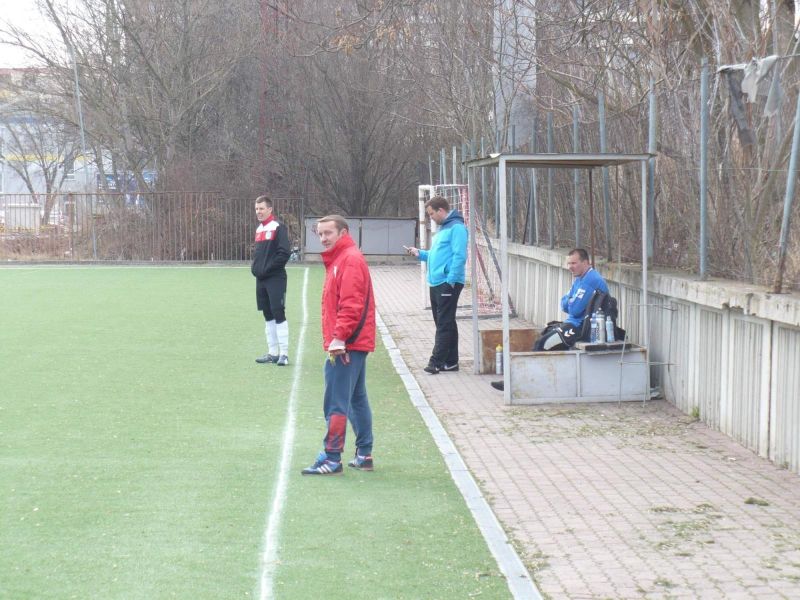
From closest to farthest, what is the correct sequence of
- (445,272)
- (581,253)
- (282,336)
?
(581,253)
(445,272)
(282,336)

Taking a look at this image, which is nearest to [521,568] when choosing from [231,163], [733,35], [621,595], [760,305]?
[621,595]

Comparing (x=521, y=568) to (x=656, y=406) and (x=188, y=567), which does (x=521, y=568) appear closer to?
(x=188, y=567)

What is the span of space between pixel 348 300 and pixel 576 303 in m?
4.41

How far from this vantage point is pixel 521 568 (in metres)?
5.94

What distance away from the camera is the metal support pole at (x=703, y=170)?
10.4 meters

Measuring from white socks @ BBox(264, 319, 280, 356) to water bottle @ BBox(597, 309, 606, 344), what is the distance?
408 centimetres

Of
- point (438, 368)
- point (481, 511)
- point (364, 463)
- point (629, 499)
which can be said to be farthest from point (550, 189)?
point (481, 511)

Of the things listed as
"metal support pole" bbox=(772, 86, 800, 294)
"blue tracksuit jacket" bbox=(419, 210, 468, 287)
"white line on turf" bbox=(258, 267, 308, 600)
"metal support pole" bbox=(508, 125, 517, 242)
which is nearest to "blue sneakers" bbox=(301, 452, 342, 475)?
"white line on turf" bbox=(258, 267, 308, 600)

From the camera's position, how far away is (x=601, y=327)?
11359mm

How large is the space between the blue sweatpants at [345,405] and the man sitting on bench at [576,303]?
12.9ft

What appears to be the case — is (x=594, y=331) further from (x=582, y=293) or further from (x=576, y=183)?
(x=576, y=183)

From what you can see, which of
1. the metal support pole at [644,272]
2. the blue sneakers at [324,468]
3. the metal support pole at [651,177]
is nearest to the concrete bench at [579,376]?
the metal support pole at [644,272]

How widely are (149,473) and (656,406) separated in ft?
17.1

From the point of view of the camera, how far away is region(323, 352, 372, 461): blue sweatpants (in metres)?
7.98
